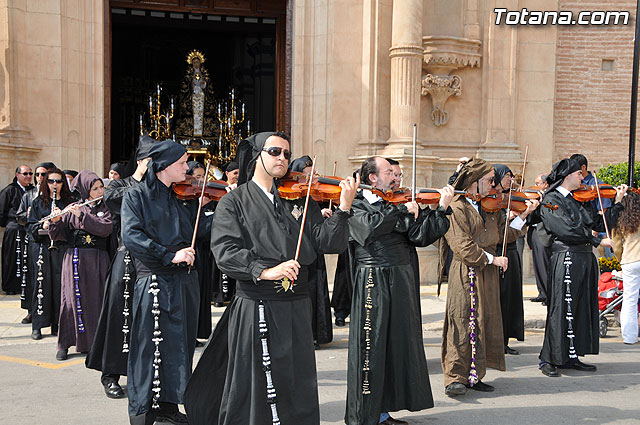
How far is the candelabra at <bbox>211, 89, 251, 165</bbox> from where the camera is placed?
17.5 m

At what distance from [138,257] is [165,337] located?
61 centimetres

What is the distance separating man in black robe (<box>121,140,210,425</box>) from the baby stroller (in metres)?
5.84

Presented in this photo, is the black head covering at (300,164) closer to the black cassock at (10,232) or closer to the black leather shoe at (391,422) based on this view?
the black leather shoe at (391,422)

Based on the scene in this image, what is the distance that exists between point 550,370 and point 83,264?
191 inches

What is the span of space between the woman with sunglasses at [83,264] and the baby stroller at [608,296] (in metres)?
5.99

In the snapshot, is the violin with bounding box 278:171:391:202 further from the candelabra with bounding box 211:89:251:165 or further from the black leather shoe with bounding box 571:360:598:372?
the candelabra with bounding box 211:89:251:165

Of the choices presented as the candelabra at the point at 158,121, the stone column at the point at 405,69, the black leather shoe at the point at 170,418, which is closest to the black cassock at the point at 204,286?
the black leather shoe at the point at 170,418

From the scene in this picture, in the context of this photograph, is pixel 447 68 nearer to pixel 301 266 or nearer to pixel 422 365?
pixel 422 365

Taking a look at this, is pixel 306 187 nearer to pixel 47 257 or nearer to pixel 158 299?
pixel 158 299

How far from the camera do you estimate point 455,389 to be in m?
6.33

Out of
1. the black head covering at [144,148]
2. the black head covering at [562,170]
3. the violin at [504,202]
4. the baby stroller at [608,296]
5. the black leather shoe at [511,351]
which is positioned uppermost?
the black head covering at [144,148]

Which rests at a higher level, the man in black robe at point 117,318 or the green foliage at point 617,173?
the green foliage at point 617,173

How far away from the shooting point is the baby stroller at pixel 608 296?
357 inches

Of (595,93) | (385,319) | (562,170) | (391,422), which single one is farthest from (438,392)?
(595,93)
